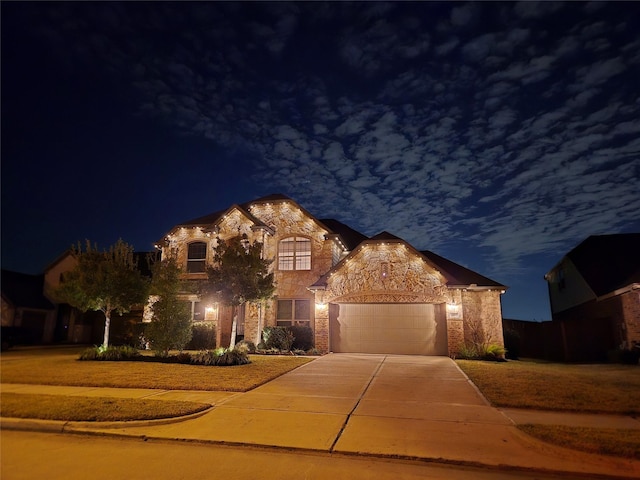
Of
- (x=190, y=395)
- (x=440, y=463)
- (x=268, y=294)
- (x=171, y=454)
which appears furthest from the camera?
(x=268, y=294)

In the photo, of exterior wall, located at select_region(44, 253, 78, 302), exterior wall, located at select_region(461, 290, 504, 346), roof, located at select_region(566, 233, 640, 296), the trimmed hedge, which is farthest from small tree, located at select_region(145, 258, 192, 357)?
roof, located at select_region(566, 233, 640, 296)

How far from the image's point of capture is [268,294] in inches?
662

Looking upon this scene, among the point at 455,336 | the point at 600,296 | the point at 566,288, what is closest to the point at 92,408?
the point at 455,336

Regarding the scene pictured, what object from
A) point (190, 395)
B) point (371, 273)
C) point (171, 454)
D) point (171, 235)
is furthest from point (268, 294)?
point (171, 454)

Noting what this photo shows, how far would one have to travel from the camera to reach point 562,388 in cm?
985

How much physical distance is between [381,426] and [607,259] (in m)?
21.0

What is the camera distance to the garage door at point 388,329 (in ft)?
60.4

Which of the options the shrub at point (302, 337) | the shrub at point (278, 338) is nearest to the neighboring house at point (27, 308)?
the shrub at point (278, 338)

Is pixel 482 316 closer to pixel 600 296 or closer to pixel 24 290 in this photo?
pixel 600 296

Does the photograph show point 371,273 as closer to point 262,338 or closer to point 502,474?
point 262,338

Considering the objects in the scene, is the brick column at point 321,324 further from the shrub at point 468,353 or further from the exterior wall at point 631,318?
the exterior wall at point 631,318

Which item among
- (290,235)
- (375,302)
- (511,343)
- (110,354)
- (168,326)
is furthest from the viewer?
(290,235)

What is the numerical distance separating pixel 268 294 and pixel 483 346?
9842 mm

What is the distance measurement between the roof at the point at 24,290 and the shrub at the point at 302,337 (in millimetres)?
20106
